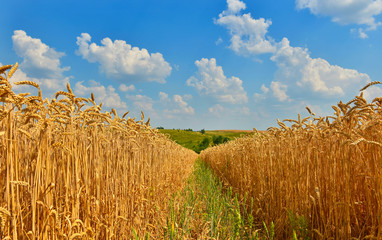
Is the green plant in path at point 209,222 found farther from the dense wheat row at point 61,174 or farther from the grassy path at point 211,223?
the dense wheat row at point 61,174

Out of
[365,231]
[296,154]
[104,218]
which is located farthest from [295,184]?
[104,218]

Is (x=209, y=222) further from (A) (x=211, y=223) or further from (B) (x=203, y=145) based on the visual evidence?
(B) (x=203, y=145)

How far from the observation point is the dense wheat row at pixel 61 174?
1815 millimetres

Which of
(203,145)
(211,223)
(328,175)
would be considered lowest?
(203,145)

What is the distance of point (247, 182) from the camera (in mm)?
6578

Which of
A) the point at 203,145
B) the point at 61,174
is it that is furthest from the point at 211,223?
the point at 203,145

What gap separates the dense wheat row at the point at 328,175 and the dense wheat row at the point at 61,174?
2272 mm

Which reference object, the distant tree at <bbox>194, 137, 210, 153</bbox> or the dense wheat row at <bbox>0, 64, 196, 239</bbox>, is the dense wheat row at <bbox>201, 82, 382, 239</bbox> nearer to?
the dense wheat row at <bbox>0, 64, 196, 239</bbox>

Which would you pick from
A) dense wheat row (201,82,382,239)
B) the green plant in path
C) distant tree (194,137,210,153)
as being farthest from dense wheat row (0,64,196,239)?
distant tree (194,137,210,153)

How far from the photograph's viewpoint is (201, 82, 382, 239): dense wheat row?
2818 mm

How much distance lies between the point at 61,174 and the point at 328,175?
3.30 meters

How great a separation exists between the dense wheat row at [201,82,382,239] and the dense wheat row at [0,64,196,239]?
2.27 meters

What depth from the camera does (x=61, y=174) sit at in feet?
7.69

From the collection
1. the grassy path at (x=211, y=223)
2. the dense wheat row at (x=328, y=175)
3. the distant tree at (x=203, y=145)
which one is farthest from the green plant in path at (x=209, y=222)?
the distant tree at (x=203, y=145)
